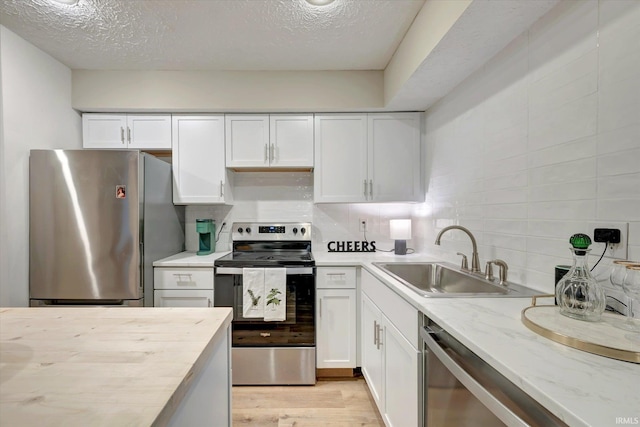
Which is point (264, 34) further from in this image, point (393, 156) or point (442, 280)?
point (442, 280)

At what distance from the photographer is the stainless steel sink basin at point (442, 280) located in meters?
1.43

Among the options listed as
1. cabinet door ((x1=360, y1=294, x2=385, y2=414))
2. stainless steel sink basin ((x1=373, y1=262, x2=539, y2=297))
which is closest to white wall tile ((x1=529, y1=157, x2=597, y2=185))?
stainless steel sink basin ((x1=373, y1=262, x2=539, y2=297))

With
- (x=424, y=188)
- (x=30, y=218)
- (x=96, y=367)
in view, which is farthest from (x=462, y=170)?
(x=30, y=218)

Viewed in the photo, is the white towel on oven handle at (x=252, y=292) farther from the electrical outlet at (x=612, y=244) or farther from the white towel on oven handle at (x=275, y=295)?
the electrical outlet at (x=612, y=244)

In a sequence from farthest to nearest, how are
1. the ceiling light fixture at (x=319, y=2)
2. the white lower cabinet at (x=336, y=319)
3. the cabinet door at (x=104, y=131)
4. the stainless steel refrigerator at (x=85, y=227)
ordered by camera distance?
the cabinet door at (x=104, y=131)
the white lower cabinet at (x=336, y=319)
the stainless steel refrigerator at (x=85, y=227)
the ceiling light fixture at (x=319, y=2)

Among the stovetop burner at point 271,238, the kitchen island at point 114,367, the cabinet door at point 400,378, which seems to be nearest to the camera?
the kitchen island at point 114,367

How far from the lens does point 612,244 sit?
1000 mm

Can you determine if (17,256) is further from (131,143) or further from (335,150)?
(335,150)

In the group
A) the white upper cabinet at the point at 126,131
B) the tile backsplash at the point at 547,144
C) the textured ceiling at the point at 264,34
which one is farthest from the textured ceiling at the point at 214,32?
the tile backsplash at the point at 547,144

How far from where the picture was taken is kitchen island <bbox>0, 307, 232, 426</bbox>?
51 centimetres

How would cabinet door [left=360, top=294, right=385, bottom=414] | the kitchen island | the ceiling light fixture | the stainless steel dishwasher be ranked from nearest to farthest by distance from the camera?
1. the kitchen island
2. the stainless steel dishwasher
3. the ceiling light fixture
4. cabinet door [left=360, top=294, right=385, bottom=414]

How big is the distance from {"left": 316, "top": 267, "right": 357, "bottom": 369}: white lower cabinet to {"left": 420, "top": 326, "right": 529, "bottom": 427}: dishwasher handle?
1.09 metres

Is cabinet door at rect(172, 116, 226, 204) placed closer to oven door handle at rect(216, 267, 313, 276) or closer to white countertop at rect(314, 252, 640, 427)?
oven door handle at rect(216, 267, 313, 276)

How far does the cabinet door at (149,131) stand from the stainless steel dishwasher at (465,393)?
2448mm
